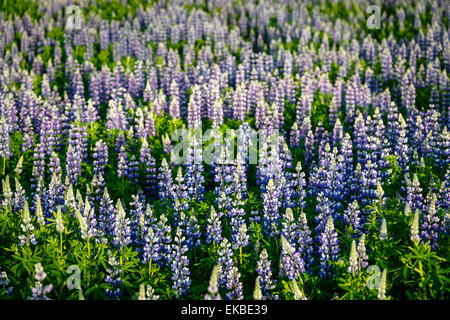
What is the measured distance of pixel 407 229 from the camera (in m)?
6.86

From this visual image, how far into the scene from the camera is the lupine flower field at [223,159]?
21.2 feet

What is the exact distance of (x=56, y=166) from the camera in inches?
354

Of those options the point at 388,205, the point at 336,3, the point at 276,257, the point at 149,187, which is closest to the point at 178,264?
the point at 276,257

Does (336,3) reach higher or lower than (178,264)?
higher

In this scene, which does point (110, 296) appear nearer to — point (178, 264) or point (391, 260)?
point (178, 264)

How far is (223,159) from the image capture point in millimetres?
8148

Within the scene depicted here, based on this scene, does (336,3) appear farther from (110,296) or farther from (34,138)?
(110,296)

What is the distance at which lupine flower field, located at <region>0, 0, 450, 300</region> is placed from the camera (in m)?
6.47

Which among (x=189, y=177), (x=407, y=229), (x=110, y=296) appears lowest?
(x=110, y=296)

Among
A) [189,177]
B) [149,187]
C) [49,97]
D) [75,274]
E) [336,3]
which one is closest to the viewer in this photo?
[75,274]
